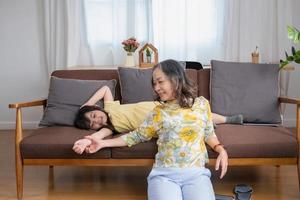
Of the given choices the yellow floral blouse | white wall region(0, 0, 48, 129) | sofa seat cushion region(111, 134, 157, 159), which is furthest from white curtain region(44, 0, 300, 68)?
the yellow floral blouse

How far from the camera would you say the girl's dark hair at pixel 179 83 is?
201 centimetres

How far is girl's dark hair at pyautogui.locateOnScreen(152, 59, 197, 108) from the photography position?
6.58 feet

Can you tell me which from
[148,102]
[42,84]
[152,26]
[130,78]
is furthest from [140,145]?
[42,84]

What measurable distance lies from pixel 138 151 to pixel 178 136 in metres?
0.50

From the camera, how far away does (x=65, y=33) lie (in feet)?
14.6

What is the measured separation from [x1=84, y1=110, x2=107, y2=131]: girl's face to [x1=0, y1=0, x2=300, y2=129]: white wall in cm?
211

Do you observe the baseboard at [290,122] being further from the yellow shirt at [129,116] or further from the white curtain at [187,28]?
the yellow shirt at [129,116]

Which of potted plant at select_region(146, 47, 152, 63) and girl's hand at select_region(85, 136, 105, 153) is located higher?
potted plant at select_region(146, 47, 152, 63)

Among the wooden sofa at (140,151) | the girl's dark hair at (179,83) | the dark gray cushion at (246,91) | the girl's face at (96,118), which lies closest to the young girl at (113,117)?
the girl's face at (96,118)

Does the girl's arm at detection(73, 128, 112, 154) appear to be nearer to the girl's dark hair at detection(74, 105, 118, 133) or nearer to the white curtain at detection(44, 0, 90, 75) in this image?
the girl's dark hair at detection(74, 105, 118, 133)

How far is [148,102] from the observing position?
2781mm

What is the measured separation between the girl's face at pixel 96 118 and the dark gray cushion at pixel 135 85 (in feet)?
1.17

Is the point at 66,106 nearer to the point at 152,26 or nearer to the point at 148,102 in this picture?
the point at 148,102

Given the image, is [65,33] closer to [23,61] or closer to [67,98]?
[23,61]
